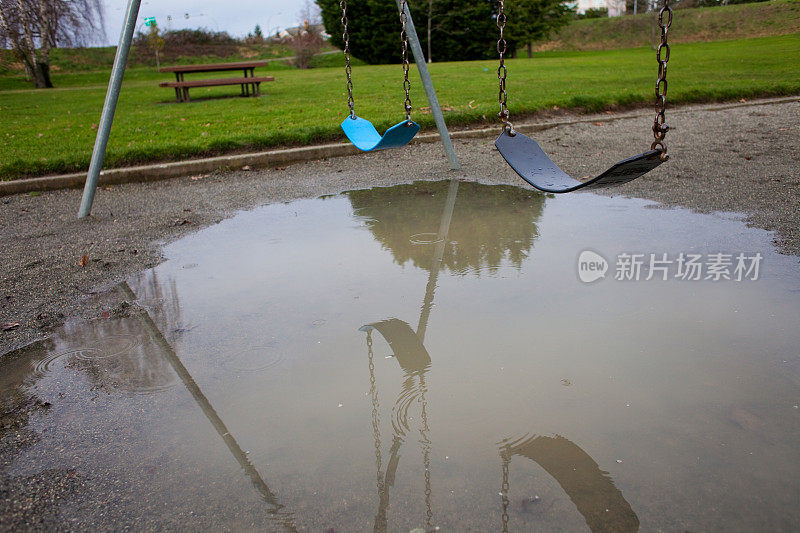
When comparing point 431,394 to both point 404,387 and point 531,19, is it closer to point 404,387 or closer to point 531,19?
point 404,387

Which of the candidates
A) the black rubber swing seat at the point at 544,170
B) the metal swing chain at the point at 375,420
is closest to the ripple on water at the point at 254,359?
the metal swing chain at the point at 375,420

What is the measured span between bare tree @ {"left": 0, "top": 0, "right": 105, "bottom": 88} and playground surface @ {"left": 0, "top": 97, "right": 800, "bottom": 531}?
17385mm

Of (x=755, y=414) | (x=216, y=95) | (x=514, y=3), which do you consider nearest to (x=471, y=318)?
(x=755, y=414)

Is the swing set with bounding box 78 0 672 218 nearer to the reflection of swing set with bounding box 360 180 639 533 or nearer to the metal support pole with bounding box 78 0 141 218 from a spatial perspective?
the metal support pole with bounding box 78 0 141 218

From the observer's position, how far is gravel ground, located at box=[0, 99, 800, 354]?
360 cm

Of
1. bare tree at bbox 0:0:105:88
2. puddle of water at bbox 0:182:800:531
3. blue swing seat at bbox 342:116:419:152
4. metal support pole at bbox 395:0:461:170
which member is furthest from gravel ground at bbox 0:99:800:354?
bare tree at bbox 0:0:105:88

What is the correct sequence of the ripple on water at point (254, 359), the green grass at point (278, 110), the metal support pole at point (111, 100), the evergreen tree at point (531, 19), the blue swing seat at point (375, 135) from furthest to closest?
1. the evergreen tree at point (531, 19)
2. the green grass at point (278, 110)
3. the metal support pole at point (111, 100)
4. the blue swing seat at point (375, 135)
5. the ripple on water at point (254, 359)

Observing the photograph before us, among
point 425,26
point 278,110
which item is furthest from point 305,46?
point 278,110

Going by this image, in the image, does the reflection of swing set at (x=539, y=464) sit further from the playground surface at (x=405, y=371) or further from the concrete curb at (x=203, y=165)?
the concrete curb at (x=203, y=165)

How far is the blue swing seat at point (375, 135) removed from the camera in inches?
169

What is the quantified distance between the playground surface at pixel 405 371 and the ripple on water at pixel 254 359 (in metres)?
0.01

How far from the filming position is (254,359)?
8.71ft

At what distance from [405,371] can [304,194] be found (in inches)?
133

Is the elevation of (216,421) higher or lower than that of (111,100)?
lower
